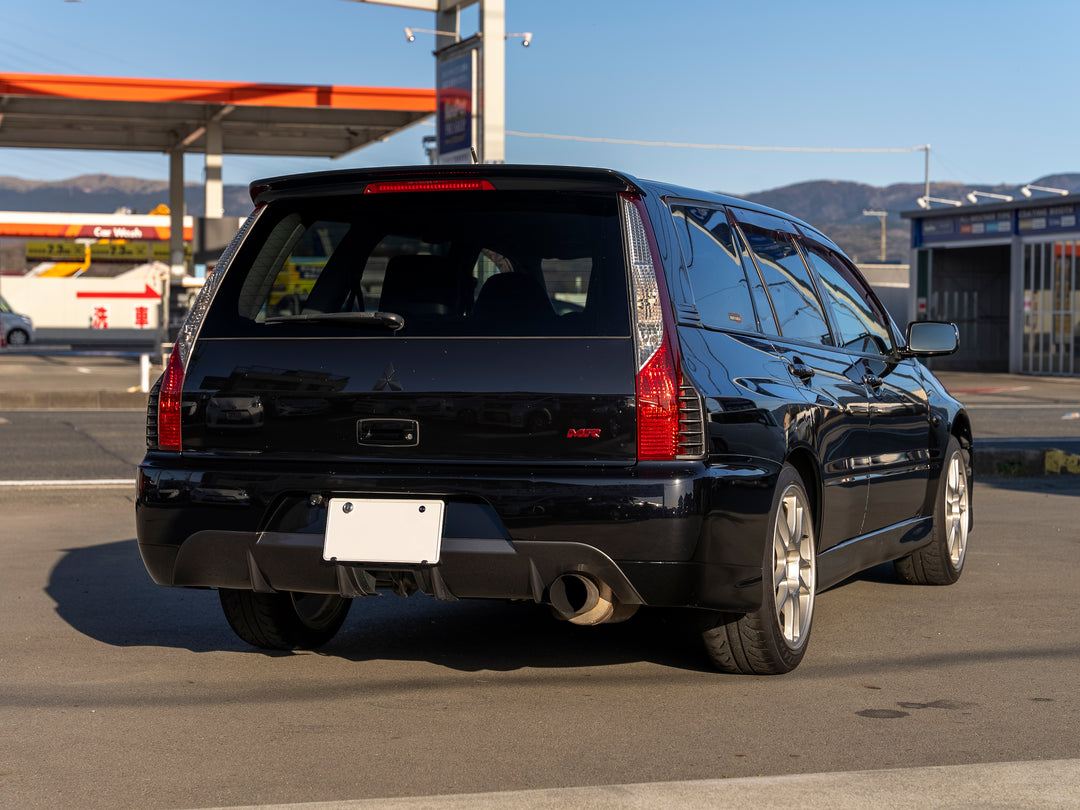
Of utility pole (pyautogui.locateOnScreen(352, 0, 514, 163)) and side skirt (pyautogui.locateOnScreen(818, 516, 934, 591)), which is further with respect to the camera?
utility pole (pyautogui.locateOnScreen(352, 0, 514, 163))

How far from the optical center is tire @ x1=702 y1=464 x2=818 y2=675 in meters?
4.64

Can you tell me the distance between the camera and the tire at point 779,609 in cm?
464

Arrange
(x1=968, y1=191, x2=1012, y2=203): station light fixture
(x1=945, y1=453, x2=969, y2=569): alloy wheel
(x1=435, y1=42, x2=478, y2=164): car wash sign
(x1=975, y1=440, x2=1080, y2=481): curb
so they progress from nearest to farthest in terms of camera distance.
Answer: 1. (x1=945, y1=453, x2=969, y2=569): alloy wheel
2. (x1=975, y1=440, x2=1080, y2=481): curb
3. (x1=435, y1=42, x2=478, y2=164): car wash sign
4. (x1=968, y1=191, x2=1012, y2=203): station light fixture

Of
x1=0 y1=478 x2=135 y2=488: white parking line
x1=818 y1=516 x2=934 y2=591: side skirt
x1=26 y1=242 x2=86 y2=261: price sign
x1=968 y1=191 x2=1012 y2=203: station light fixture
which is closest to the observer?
x1=818 y1=516 x2=934 y2=591: side skirt

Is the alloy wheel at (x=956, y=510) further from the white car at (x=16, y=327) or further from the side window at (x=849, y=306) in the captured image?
the white car at (x=16, y=327)

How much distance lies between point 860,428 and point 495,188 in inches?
73.8

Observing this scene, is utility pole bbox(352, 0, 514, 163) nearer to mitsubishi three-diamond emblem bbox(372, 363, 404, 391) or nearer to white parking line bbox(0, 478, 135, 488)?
white parking line bbox(0, 478, 135, 488)

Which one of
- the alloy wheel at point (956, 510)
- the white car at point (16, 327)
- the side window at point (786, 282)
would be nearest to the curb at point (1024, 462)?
the alloy wheel at point (956, 510)

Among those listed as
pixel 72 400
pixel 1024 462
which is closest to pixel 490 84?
pixel 72 400

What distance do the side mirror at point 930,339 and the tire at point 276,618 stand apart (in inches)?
112

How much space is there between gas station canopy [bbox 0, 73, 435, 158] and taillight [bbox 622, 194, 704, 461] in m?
25.0

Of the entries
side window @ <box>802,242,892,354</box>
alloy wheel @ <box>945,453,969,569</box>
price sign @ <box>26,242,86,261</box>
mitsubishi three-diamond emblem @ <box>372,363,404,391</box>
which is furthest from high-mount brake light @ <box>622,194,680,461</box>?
price sign @ <box>26,242,86,261</box>

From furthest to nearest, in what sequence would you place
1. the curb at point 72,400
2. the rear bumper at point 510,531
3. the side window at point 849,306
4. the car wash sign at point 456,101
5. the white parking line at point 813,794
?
the car wash sign at point 456,101 → the curb at point 72,400 → the side window at point 849,306 → the rear bumper at point 510,531 → the white parking line at point 813,794

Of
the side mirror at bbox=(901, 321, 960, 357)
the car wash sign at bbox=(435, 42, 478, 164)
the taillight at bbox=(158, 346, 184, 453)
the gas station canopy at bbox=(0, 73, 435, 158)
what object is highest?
the gas station canopy at bbox=(0, 73, 435, 158)
